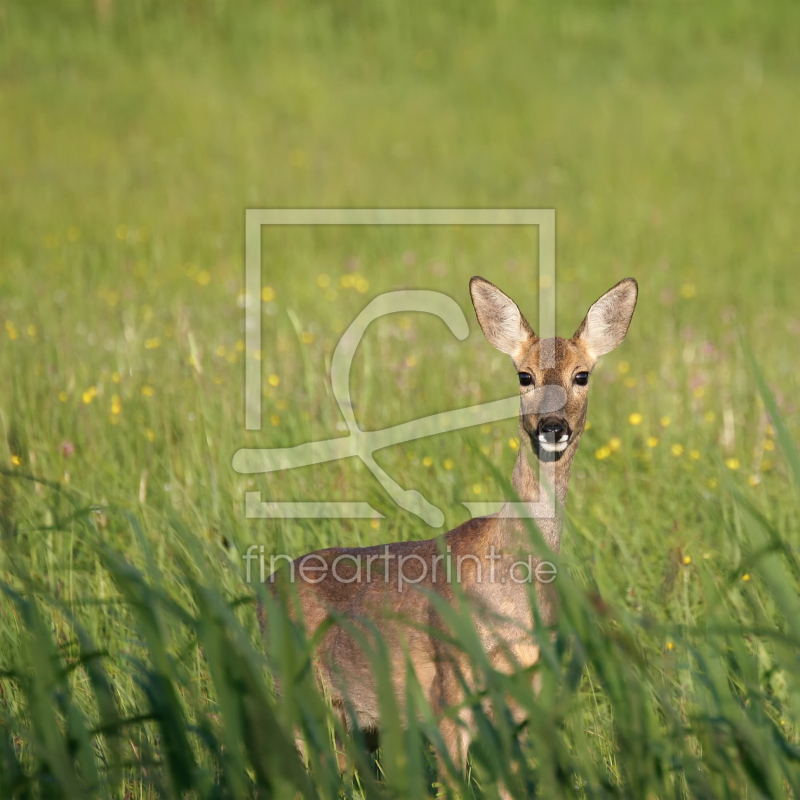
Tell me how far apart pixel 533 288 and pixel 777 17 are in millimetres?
12310

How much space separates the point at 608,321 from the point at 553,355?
0.87 ft

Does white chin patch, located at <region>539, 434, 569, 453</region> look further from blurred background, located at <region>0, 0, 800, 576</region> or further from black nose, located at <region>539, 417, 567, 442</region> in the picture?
blurred background, located at <region>0, 0, 800, 576</region>

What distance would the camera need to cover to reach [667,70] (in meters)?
16.2

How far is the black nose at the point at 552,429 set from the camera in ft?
10.2

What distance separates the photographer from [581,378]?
336 cm

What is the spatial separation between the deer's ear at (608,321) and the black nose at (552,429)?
40 cm

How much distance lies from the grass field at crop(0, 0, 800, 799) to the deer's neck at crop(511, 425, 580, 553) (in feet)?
0.41

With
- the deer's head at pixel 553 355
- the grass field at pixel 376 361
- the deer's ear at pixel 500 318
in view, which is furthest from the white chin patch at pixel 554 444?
the deer's ear at pixel 500 318

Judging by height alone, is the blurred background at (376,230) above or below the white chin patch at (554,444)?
above

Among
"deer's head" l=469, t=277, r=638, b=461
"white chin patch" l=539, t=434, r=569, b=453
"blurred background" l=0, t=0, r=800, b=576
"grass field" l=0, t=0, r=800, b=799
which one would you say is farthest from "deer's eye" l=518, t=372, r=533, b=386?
"blurred background" l=0, t=0, r=800, b=576

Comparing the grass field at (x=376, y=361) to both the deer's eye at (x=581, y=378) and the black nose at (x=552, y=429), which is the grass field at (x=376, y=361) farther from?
the deer's eye at (x=581, y=378)

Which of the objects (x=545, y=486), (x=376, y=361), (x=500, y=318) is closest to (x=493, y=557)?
(x=545, y=486)

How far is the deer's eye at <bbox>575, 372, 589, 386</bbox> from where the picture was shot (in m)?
3.34

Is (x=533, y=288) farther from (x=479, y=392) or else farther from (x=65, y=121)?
(x=65, y=121)
